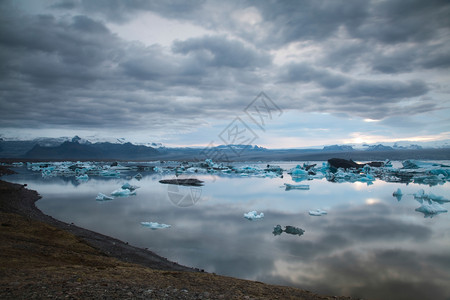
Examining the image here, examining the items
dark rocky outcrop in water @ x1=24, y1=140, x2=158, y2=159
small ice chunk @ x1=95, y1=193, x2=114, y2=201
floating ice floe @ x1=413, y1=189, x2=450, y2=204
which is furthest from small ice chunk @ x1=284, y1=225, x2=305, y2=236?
dark rocky outcrop in water @ x1=24, y1=140, x2=158, y2=159

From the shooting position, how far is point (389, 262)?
6527 millimetres

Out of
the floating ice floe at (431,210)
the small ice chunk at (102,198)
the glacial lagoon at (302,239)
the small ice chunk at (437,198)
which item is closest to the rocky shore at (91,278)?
the glacial lagoon at (302,239)

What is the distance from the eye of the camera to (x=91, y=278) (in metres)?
A: 3.62

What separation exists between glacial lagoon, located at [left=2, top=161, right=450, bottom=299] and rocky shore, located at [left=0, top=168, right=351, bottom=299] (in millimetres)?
1227

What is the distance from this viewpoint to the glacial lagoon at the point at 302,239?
5.60m

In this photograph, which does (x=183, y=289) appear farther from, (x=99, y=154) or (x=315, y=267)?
(x=99, y=154)

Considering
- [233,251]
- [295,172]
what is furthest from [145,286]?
[295,172]

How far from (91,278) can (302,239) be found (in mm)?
6176

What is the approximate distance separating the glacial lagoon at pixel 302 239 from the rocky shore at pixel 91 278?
1.23m

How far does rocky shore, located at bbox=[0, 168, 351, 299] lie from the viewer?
3.08 m

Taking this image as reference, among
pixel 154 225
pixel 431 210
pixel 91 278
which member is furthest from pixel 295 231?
pixel 431 210

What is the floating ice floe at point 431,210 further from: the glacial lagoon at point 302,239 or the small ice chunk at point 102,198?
the small ice chunk at point 102,198

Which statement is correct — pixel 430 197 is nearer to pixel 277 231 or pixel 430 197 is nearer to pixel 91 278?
pixel 277 231

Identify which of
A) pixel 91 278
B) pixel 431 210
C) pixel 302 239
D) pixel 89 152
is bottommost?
pixel 302 239
